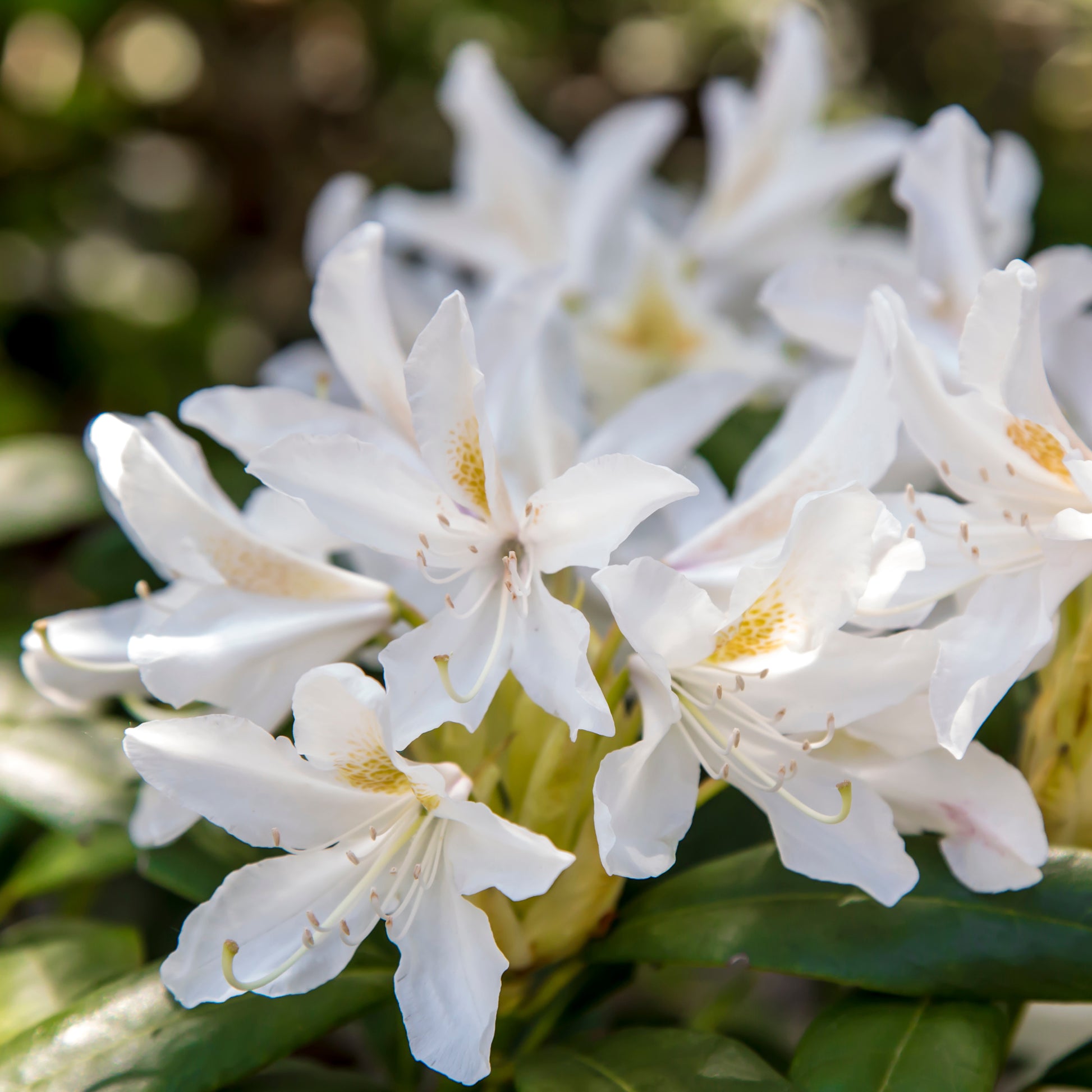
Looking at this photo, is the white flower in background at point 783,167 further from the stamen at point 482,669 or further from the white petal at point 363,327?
the stamen at point 482,669

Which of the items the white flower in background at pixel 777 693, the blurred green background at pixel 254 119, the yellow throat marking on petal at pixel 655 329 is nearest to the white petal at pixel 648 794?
the white flower in background at pixel 777 693

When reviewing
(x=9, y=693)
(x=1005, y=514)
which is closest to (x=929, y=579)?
(x=1005, y=514)

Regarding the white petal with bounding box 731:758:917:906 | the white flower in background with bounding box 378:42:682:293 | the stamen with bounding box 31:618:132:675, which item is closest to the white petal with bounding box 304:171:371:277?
the white flower in background with bounding box 378:42:682:293

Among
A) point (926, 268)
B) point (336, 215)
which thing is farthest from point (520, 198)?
point (926, 268)

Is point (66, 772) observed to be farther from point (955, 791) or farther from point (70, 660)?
point (955, 791)

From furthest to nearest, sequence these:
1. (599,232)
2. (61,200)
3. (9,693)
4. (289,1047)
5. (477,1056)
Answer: (61,200) < (599,232) < (9,693) < (289,1047) < (477,1056)

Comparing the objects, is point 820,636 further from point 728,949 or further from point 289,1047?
point 289,1047
